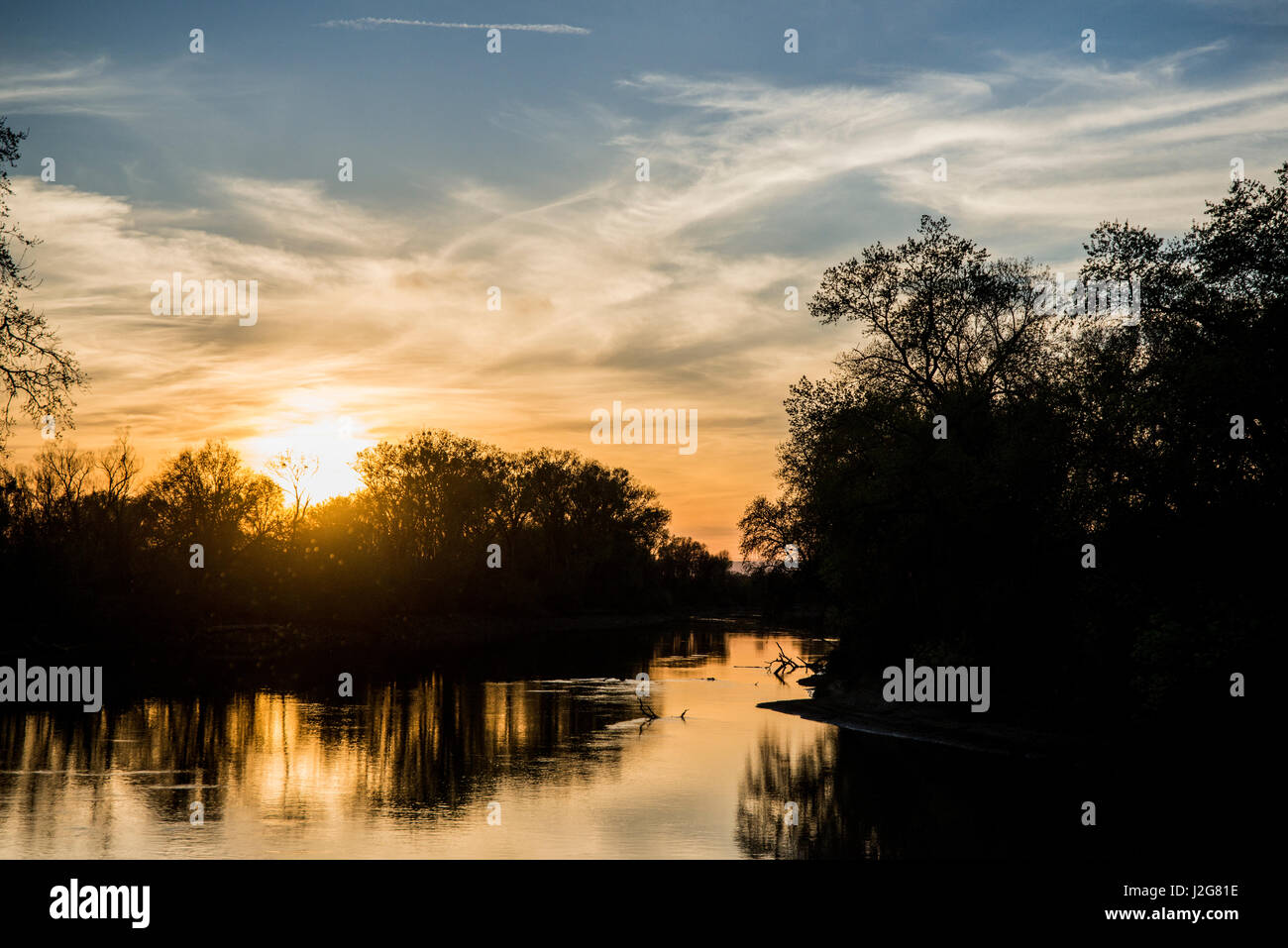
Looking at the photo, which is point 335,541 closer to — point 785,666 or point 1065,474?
point 785,666

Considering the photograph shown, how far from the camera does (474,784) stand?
29.3 metres

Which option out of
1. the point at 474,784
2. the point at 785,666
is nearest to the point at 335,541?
the point at 785,666

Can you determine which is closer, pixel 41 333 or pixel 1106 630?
pixel 41 333

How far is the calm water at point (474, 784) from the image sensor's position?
22188 mm

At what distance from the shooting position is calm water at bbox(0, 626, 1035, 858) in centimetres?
2219

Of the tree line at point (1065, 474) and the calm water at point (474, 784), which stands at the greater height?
the tree line at point (1065, 474)

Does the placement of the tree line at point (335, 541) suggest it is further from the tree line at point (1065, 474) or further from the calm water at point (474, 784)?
the tree line at point (1065, 474)

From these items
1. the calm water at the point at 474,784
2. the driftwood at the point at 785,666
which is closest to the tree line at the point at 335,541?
the calm water at the point at 474,784

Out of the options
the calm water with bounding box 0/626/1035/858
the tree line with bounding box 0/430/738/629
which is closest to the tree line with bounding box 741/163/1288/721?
the calm water with bounding box 0/626/1035/858

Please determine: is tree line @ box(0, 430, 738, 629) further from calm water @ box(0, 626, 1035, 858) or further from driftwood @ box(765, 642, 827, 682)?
driftwood @ box(765, 642, 827, 682)
